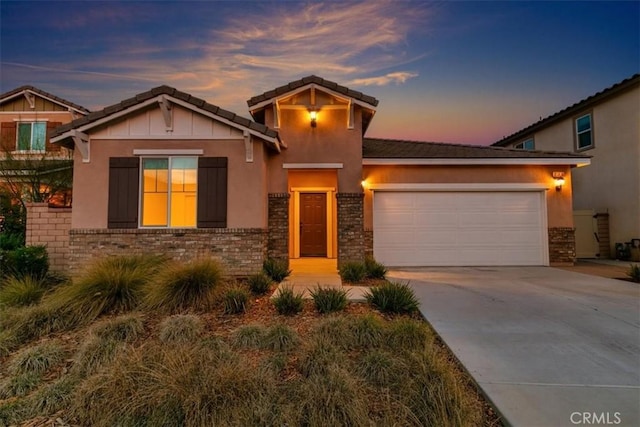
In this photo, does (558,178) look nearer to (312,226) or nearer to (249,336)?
(312,226)

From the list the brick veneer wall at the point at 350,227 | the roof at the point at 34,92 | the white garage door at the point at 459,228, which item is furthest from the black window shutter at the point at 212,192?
the roof at the point at 34,92

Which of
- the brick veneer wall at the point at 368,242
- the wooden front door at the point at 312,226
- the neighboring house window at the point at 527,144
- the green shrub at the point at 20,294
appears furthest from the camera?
the neighboring house window at the point at 527,144

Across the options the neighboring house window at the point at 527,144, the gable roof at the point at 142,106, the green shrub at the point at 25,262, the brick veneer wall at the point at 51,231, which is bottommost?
the green shrub at the point at 25,262

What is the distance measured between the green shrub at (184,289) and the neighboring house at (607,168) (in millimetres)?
13284

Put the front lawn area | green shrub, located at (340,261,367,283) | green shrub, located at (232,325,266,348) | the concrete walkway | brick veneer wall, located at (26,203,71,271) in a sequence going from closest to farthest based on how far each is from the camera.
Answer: the front lawn area, green shrub, located at (232,325,266,348), the concrete walkway, green shrub, located at (340,261,367,283), brick veneer wall, located at (26,203,71,271)

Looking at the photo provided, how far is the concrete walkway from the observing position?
6.10m

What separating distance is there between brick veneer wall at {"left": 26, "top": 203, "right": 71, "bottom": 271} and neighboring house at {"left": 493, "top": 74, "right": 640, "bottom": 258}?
54.4 ft

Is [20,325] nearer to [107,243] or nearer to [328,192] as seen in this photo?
[107,243]

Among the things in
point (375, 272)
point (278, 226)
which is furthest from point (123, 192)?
point (375, 272)

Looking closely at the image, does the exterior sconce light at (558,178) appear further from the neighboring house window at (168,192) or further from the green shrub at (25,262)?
the green shrub at (25,262)

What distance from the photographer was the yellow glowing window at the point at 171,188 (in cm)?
784

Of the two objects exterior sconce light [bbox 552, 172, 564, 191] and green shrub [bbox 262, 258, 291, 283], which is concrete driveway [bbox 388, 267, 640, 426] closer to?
green shrub [bbox 262, 258, 291, 283]

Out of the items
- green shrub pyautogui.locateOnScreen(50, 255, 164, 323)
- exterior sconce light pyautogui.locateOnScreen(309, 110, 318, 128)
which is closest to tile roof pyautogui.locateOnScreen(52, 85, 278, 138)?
exterior sconce light pyautogui.locateOnScreen(309, 110, 318, 128)

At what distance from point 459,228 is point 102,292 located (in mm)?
9255
